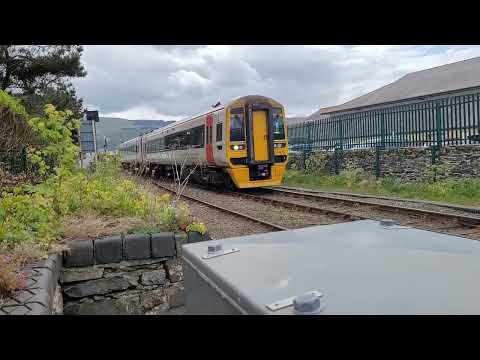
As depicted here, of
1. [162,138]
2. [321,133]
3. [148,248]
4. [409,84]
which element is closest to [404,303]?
[148,248]

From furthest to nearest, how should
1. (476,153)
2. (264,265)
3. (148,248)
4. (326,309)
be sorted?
(476,153), (148,248), (264,265), (326,309)

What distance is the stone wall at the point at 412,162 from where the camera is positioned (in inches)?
475

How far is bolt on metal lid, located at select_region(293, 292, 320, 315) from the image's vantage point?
1131 mm

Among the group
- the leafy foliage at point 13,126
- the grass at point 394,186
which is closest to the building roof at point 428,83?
the grass at point 394,186

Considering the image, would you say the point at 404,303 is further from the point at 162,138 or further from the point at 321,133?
the point at 162,138

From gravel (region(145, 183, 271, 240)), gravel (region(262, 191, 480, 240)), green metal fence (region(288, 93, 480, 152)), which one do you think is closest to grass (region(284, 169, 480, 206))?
gravel (region(262, 191, 480, 240))

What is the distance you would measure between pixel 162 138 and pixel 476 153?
44.5 feet

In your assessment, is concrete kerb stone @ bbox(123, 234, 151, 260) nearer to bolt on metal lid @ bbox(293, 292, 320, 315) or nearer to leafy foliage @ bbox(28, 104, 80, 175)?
leafy foliage @ bbox(28, 104, 80, 175)

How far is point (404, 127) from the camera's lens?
1491 cm

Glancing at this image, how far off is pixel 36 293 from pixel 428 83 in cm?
2785

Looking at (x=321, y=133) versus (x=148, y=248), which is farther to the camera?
(x=321, y=133)

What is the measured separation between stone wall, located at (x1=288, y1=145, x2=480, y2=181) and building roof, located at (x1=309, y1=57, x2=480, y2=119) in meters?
8.38

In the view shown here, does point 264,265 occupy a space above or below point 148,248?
above

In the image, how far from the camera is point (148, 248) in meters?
4.07
